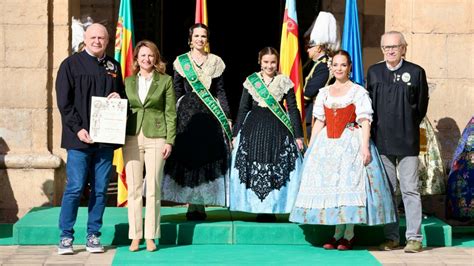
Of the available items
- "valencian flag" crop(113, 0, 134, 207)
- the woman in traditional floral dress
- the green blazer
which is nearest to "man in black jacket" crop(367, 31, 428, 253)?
the woman in traditional floral dress

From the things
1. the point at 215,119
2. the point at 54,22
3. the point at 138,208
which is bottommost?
the point at 138,208

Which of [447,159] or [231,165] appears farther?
[447,159]

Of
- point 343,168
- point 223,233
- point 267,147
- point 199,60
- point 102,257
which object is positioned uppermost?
point 199,60

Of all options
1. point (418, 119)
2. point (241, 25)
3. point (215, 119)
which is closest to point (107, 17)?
point (241, 25)

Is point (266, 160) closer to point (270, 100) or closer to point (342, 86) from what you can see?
point (270, 100)

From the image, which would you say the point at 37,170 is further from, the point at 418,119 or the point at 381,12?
the point at 381,12

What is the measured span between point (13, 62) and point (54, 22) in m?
0.56

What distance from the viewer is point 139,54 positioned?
403 inches

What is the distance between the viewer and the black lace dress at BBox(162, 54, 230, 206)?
35.5 feet

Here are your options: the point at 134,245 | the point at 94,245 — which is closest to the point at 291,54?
the point at 134,245

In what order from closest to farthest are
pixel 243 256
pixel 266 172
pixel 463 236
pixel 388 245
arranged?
1. pixel 243 256
2. pixel 388 245
3. pixel 266 172
4. pixel 463 236

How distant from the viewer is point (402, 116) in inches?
407

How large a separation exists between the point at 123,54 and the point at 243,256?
3005mm

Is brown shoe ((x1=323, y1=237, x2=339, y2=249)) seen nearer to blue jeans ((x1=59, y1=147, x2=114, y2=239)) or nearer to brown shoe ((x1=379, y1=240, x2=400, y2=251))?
brown shoe ((x1=379, y1=240, x2=400, y2=251))
